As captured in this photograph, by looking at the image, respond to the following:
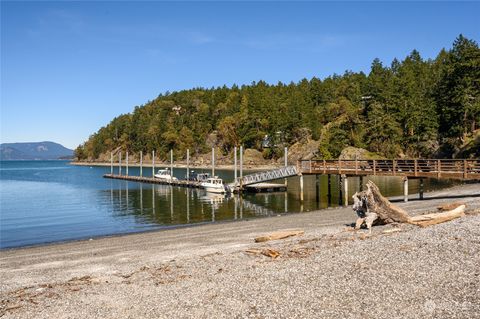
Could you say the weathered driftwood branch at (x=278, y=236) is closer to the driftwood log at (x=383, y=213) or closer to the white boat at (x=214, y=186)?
the driftwood log at (x=383, y=213)

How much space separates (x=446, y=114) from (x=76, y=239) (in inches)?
2949

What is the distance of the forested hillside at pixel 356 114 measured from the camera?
7894 centimetres

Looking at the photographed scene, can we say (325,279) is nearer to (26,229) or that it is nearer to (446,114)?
(26,229)

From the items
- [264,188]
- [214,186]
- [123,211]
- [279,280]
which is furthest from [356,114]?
[279,280]

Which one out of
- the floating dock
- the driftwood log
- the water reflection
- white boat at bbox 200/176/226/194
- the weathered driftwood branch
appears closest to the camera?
the driftwood log

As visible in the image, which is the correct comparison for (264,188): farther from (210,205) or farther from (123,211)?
(123,211)

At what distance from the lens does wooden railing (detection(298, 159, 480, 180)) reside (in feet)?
114

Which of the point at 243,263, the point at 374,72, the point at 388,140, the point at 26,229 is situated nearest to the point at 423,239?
the point at 243,263

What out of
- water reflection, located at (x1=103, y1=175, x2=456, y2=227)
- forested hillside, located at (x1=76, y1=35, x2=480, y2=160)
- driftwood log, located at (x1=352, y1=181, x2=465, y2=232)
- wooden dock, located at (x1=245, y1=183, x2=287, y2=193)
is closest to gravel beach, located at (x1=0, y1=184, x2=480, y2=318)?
driftwood log, located at (x1=352, y1=181, x2=465, y2=232)

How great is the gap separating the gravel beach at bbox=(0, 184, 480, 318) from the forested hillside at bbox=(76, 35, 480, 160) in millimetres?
58691

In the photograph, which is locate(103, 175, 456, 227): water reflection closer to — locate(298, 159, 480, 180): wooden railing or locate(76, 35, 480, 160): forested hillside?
locate(298, 159, 480, 180): wooden railing

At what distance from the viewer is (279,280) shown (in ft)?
42.9

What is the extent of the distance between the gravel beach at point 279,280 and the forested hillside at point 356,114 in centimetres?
5869

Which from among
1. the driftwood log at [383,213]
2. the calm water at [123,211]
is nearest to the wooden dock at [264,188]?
the calm water at [123,211]
